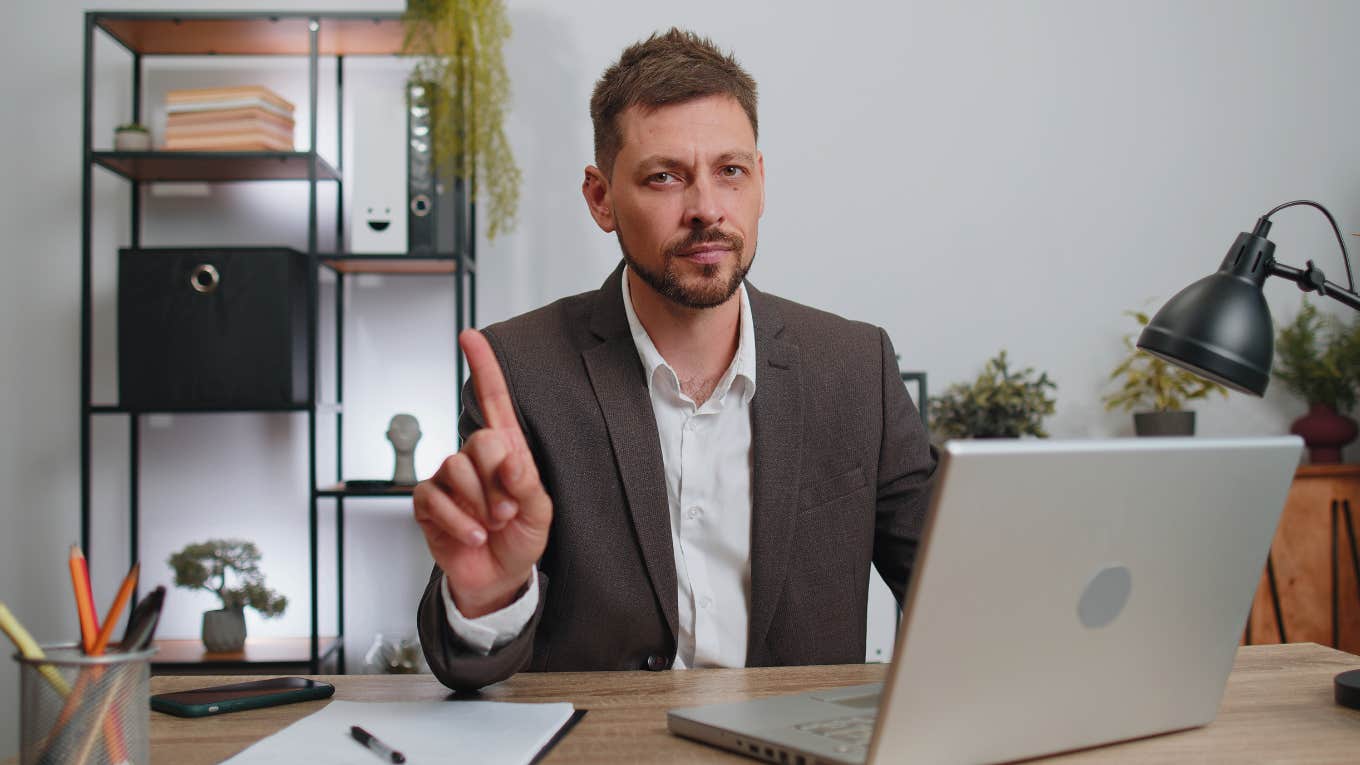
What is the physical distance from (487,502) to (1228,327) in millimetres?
739

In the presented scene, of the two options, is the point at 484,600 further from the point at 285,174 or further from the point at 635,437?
the point at 285,174

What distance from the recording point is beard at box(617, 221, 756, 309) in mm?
1468

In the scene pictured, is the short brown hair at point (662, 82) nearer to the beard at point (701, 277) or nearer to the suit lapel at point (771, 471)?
the beard at point (701, 277)

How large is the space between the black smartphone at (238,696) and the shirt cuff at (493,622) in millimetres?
146

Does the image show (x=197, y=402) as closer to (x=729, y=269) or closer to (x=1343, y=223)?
(x=729, y=269)

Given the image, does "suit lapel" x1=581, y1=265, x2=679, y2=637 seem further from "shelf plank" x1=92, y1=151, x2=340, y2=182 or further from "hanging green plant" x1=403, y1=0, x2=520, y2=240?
"shelf plank" x1=92, y1=151, x2=340, y2=182

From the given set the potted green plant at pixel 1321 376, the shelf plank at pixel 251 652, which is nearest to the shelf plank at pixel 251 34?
the shelf plank at pixel 251 652

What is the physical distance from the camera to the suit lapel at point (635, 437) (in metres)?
1.35

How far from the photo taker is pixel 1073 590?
0.70m

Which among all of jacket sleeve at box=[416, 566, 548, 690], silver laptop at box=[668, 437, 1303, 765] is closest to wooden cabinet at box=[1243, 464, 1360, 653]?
silver laptop at box=[668, 437, 1303, 765]

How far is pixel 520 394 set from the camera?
1.46m

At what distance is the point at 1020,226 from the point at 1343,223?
0.97 m

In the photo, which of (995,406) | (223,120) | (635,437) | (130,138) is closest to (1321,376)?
(995,406)

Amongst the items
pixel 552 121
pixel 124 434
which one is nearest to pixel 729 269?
pixel 552 121
